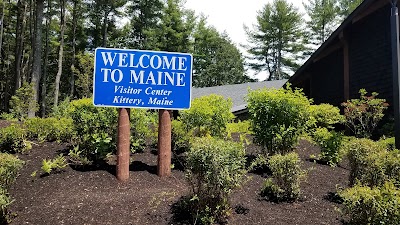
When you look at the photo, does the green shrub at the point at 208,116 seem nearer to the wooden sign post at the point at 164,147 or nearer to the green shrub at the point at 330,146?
the wooden sign post at the point at 164,147

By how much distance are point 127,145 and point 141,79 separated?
1175 millimetres

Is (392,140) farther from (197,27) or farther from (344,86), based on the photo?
(197,27)

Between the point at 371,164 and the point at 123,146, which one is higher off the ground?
the point at 123,146

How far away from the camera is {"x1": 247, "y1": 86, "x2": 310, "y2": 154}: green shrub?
7375mm

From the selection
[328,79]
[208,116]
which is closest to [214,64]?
[328,79]

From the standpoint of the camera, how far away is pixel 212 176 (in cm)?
480

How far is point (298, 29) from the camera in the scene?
40.2 metres

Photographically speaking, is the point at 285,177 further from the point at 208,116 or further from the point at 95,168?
the point at 95,168

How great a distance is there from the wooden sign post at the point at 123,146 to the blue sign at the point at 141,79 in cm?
18

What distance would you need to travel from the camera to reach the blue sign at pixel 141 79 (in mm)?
6441

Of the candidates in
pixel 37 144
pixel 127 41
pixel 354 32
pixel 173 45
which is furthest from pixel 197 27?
pixel 37 144

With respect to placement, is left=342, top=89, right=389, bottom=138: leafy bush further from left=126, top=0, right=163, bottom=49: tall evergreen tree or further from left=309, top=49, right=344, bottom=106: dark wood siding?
left=126, top=0, right=163, bottom=49: tall evergreen tree

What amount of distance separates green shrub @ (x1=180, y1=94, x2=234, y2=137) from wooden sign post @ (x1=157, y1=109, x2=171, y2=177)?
1.05 m

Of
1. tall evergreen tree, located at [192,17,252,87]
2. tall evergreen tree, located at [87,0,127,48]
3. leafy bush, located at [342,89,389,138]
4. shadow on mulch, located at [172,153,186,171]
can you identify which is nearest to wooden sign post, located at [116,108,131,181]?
shadow on mulch, located at [172,153,186,171]
